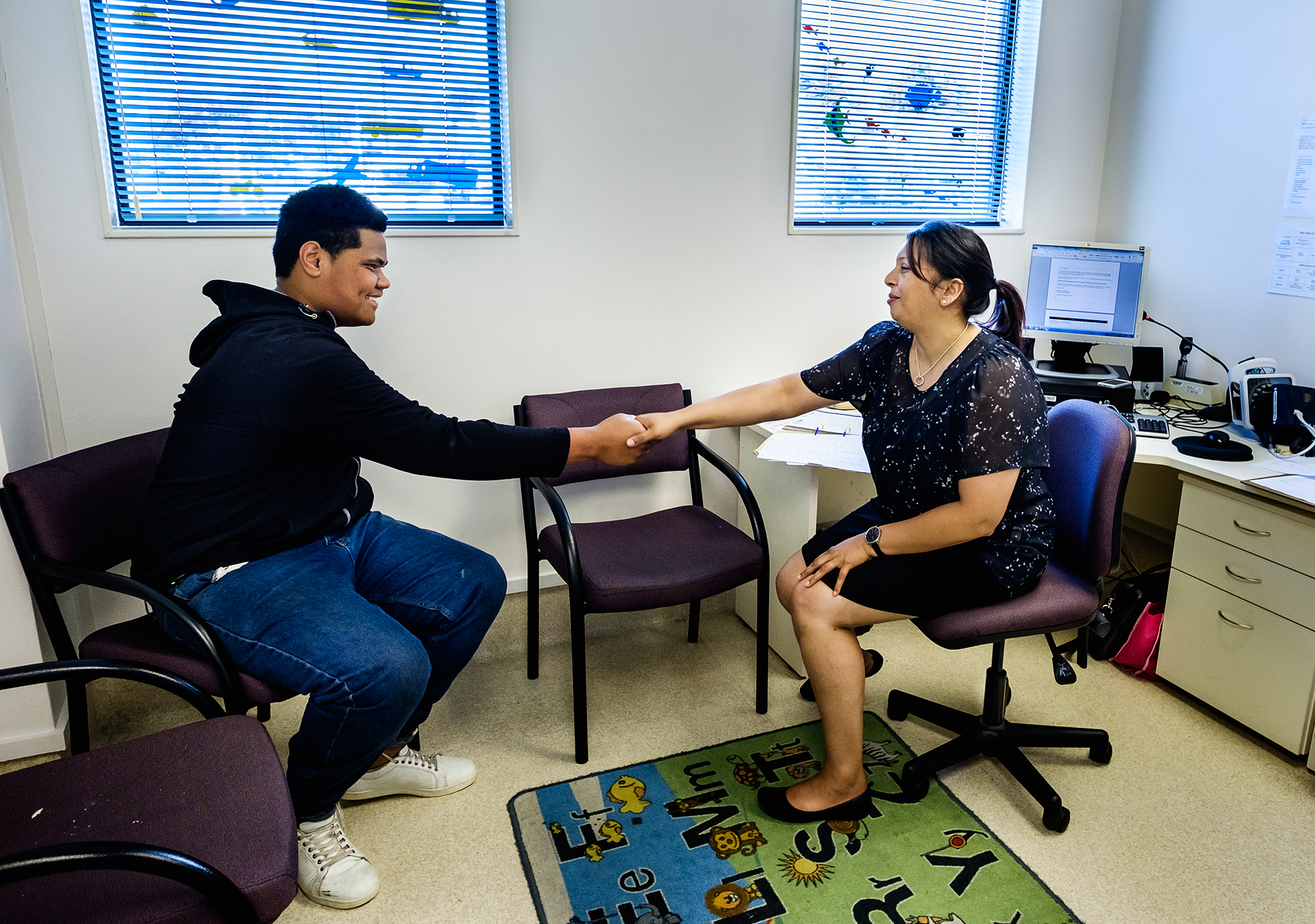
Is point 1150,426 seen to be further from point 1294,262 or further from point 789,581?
point 789,581

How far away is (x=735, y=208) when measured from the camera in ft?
10.2

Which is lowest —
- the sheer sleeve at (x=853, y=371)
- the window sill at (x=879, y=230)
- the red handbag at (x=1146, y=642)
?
the red handbag at (x=1146, y=642)

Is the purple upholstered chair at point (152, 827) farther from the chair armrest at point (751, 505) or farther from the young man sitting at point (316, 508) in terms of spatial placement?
the chair armrest at point (751, 505)

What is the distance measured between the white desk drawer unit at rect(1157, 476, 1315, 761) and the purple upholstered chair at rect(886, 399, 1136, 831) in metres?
0.43

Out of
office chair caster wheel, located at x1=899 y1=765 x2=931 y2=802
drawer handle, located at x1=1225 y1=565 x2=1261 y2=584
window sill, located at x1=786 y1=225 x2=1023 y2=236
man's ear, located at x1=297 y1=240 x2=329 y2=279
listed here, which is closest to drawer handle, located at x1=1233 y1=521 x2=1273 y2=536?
drawer handle, located at x1=1225 y1=565 x2=1261 y2=584

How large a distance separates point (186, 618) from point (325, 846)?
563 mm

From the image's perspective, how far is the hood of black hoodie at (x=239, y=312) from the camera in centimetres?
185

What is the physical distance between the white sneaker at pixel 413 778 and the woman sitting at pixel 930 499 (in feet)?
2.44

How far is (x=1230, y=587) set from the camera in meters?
2.33

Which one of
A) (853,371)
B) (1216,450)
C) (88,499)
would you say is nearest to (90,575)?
(88,499)

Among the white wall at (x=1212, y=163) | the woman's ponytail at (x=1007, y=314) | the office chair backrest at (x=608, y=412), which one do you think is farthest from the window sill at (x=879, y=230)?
the office chair backrest at (x=608, y=412)

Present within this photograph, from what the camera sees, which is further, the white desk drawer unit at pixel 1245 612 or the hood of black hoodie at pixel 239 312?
the white desk drawer unit at pixel 1245 612

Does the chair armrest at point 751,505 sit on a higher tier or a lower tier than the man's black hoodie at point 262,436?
lower

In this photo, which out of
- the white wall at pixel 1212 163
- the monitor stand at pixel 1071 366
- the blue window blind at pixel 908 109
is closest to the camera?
the white wall at pixel 1212 163
